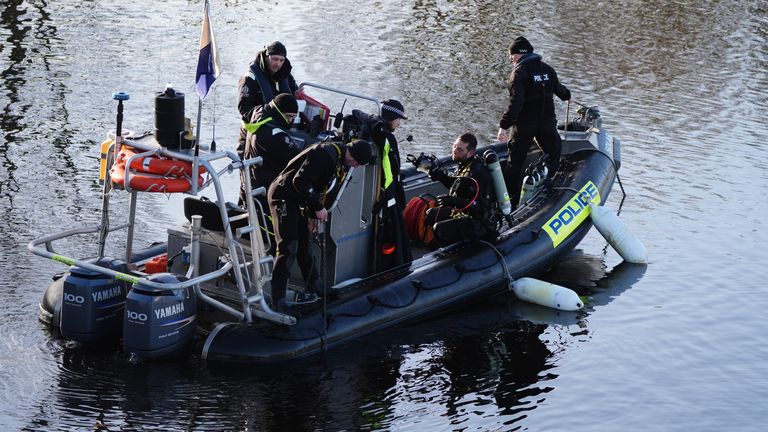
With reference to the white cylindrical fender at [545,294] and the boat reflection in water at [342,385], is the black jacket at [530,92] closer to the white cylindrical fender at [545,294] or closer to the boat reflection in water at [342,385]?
the white cylindrical fender at [545,294]

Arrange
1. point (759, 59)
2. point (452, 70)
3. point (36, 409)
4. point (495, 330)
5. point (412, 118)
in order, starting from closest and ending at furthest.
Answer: point (36, 409) → point (495, 330) → point (412, 118) → point (452, 70) → point (759, 59)

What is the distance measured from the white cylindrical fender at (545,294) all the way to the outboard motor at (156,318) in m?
2.57

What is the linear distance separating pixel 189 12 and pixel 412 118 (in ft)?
17.1

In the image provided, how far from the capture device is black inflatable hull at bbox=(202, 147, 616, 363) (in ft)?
21.9

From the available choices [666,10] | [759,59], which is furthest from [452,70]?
[666,10]

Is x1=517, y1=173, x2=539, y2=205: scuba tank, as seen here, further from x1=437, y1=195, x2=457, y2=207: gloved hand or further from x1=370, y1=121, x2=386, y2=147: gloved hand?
x1=370, y1=121, x2=386, y2=147: gloved hand

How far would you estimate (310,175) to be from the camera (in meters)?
6.54

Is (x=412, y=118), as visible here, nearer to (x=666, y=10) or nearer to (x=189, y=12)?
(x=189, y=12)

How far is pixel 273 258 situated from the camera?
22.4ft

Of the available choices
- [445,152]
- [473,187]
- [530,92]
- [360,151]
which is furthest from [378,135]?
[445,152]

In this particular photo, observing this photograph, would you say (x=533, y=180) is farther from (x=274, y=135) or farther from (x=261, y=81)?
(x=274, y=135)

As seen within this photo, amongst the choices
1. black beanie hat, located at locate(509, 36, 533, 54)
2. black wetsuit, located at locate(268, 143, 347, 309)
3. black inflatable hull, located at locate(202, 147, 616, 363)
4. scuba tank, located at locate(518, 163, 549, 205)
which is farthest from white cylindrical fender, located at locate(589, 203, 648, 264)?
black wetsuit, located at locate(268, 143, 347, 309)

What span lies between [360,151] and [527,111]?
2809 millimetres

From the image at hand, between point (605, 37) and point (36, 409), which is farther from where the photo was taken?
point (605, 37)
